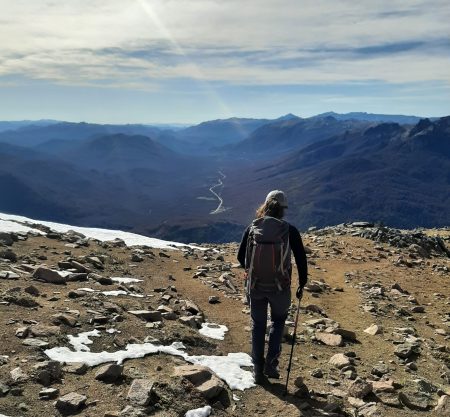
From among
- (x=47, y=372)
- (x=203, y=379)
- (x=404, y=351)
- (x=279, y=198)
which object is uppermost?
(x=279, y=198)

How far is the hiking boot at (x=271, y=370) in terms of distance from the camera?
9.87 meters

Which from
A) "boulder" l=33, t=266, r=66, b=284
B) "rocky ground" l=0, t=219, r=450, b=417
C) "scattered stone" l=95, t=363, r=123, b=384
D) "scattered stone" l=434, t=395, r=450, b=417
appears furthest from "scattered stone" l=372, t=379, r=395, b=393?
"boulder" l=33, t=266, r=66, b=284

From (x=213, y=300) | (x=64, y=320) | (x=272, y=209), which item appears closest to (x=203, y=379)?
(x=272, y=209)

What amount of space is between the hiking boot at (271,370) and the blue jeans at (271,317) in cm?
6

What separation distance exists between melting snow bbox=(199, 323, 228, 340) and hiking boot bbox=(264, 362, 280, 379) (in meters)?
2.94

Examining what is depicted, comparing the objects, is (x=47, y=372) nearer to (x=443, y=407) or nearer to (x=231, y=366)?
(x=231, y=366)

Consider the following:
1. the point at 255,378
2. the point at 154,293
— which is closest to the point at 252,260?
the point at 255,378

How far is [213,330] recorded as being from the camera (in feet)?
44.1

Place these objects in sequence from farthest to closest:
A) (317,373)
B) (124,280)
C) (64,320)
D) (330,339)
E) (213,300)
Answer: (124,280)
(213,300)
(330,339)
(64,320)
(317,373)

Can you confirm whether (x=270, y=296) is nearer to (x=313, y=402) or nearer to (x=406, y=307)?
(x=313, y=402)

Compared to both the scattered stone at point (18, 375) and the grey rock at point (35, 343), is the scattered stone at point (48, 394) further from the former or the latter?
the grey rock at point (35, 343)

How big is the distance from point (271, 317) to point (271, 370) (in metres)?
1.17

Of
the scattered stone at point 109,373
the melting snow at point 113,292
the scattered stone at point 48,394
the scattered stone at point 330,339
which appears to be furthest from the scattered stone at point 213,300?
the scattered stone at point 48,394

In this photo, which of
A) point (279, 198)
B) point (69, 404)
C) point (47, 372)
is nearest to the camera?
point (69, 404)
